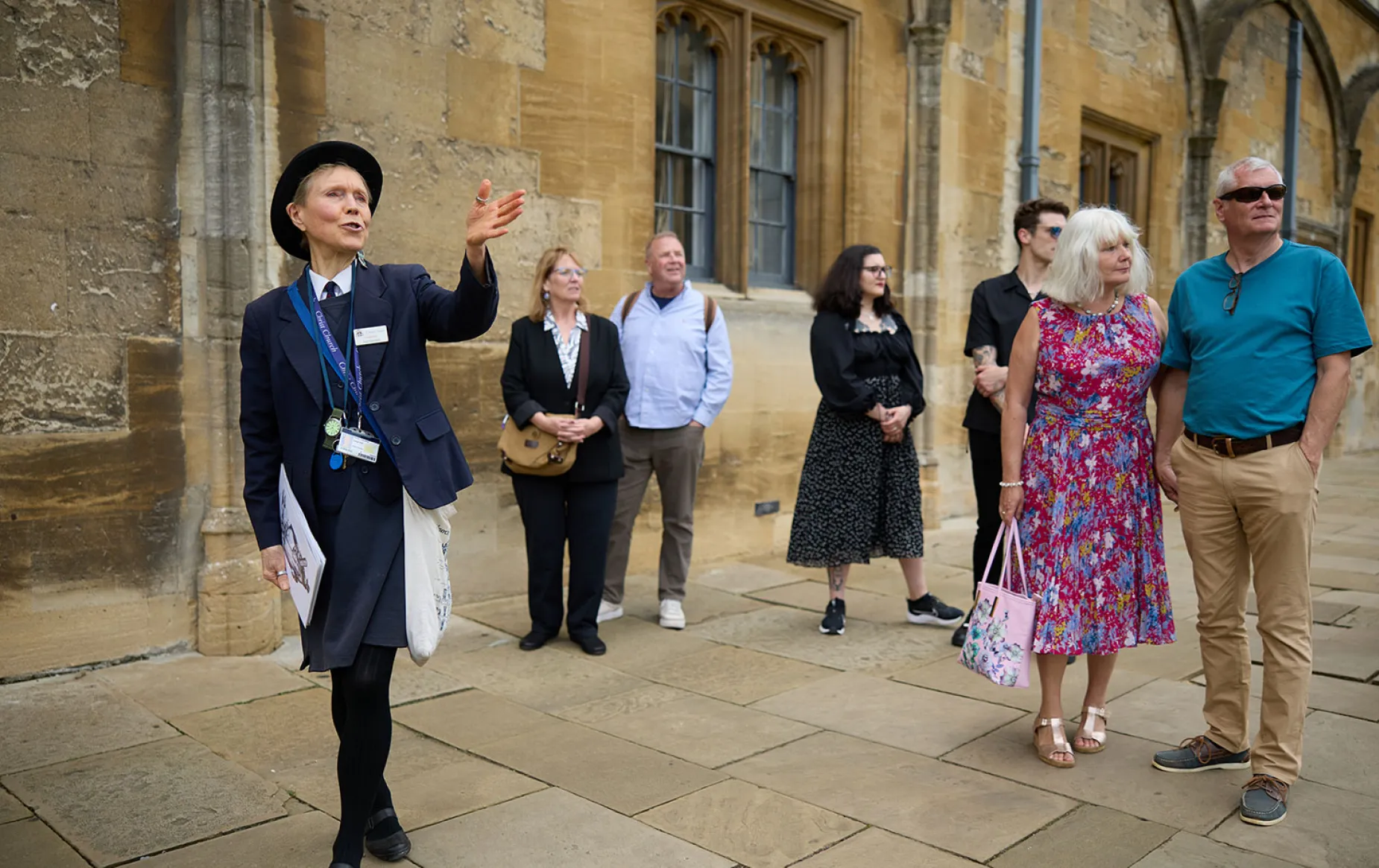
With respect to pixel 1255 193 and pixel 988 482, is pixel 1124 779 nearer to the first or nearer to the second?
pixel 988 482

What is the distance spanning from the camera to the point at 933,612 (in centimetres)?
554

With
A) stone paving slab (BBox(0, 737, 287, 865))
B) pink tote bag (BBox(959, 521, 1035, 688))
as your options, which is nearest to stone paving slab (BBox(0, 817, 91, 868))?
stone paving slab (BBox(0, 737, 287, 865))

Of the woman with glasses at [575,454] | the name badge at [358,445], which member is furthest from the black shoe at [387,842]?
the woman with glasses at [575,454]

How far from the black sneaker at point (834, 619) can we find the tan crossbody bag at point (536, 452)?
138 centimetres

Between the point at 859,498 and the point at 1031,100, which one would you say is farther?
the point at 1031,100

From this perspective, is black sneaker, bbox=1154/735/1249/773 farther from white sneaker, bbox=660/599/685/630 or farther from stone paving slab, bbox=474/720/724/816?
white sneaker, bbox=660/599/685/630

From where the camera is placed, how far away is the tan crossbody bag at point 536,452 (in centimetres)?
493

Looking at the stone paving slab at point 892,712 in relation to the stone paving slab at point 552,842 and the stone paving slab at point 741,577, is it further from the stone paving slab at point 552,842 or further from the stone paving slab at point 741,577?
the stone paving slab at point 741,577

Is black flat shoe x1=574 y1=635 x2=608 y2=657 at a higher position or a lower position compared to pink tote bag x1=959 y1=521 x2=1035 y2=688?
lower

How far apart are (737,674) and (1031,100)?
618cm

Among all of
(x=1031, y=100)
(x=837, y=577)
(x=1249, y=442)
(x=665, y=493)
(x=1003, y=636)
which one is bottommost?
(x=837, y=577)

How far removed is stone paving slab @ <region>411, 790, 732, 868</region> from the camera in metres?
2.94

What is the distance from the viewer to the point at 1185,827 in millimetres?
3164

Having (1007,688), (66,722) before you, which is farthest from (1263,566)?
(66,722)
